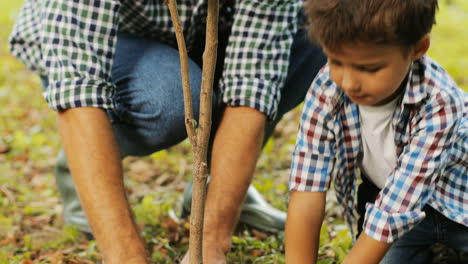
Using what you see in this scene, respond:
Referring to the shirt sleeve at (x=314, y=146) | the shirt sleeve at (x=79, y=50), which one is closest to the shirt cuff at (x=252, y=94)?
the shirt sleeve at (x=314, y=146)

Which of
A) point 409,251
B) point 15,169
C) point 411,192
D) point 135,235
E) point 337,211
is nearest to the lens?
point 411,192

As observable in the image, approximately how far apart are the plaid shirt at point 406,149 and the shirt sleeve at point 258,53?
297 mm

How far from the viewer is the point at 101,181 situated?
187 centimetres

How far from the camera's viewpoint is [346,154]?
191 centimetres

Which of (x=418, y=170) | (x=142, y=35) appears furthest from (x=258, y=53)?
(x=418, y=170)

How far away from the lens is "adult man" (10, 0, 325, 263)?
1.90 m

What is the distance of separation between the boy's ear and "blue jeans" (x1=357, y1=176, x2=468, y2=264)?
1.78 ft

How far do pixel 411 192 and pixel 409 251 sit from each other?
0.44 meters

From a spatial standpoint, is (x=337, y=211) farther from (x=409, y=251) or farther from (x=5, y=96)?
(x=5, y=96)

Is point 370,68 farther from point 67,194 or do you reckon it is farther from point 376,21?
point 67,194

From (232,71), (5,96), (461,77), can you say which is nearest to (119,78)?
(232,71)

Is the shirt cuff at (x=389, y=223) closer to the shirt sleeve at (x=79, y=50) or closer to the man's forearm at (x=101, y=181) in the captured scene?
the man's forearm at (x=101, y=181)

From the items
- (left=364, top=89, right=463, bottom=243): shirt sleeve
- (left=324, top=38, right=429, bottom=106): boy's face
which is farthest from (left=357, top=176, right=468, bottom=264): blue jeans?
(left=324, top=38, right=429, bottom=106): boy's face

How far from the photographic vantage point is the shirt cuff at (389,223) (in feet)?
5.39
